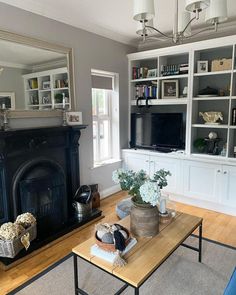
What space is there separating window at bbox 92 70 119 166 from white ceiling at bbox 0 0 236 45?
0.69 metres

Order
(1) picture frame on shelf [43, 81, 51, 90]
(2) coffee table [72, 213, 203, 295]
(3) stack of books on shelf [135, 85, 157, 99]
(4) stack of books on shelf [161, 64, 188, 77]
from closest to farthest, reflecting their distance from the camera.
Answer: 1. (2) coffee table [72, 213, 203, 295]
2. (1) picture frame on shelf [43, 81, 51, 90]
3. (4) stack of books on shelf [161, 64, 188, 77]
4. (3) stack of books on shelf [135, 85, 157, 99]

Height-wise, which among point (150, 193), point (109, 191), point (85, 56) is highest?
point (85, 56)

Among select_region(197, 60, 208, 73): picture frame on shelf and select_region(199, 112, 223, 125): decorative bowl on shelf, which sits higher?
select_region(197, 60, 208, 73): picture frame on shelf

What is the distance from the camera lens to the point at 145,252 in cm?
168

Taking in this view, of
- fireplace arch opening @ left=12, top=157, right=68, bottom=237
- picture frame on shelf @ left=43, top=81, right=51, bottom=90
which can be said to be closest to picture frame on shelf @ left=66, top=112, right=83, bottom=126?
picture frame on shelf @ left=43, top=81, right=51, bottom=90

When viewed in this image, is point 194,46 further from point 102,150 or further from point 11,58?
→ point 11,58

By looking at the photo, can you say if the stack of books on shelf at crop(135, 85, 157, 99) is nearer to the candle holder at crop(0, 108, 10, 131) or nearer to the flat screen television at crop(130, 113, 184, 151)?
the flat screen television at crop(130, 113, 184, 151)

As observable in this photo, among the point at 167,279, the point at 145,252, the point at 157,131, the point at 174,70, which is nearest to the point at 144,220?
the point at 145,252

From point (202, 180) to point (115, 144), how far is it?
1597 mm

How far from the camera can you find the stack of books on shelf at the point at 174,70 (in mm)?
3629

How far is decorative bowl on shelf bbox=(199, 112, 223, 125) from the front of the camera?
11.4 feet

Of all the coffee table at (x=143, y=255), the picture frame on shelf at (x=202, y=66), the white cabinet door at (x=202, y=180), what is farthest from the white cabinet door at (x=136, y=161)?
the coffee table at (x=143, y=255)

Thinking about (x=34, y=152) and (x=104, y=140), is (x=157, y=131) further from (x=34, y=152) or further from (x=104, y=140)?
(x=34, y=152)

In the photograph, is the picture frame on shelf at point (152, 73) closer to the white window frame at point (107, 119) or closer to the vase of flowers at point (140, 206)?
the white window frame at point (107, 119)
